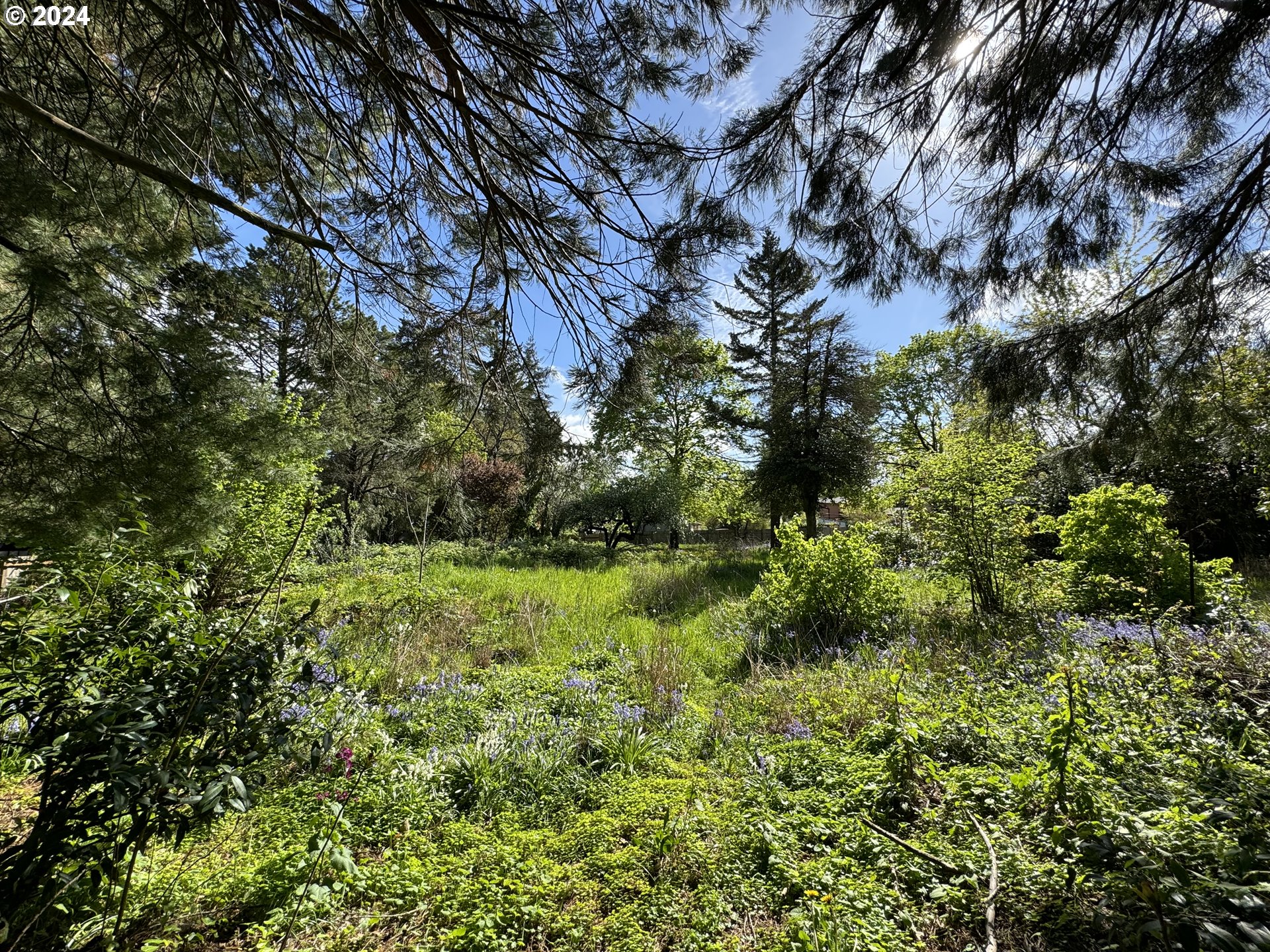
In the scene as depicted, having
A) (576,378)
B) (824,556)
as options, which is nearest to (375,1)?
(576,378)

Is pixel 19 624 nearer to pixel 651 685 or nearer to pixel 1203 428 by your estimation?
pixel 651 685

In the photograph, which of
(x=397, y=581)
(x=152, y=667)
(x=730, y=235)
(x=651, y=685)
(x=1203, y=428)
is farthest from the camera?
(x=397, y=581)

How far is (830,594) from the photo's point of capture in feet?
16.4

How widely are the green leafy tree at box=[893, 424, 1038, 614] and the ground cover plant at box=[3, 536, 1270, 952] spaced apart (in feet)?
4.11

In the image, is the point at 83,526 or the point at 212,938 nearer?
the point at 212,938

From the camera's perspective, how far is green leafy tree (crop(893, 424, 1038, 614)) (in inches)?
195

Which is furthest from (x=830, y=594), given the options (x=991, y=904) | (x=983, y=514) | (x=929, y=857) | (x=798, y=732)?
(x=991, y=904)

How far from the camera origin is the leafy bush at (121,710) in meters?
1.13

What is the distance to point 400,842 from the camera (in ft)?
6.60

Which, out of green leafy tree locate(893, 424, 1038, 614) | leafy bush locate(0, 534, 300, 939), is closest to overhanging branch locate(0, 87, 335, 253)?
leafy bush locate(0, 534, 300, 939)

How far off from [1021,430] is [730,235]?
372cm

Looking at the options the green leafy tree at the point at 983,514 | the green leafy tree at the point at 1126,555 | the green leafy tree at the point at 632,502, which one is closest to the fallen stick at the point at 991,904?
the green leafy tree at the point at 983,514

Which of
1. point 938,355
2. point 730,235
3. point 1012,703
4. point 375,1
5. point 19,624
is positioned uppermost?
point 938,355

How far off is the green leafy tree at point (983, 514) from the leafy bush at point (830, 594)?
0.82 metres
